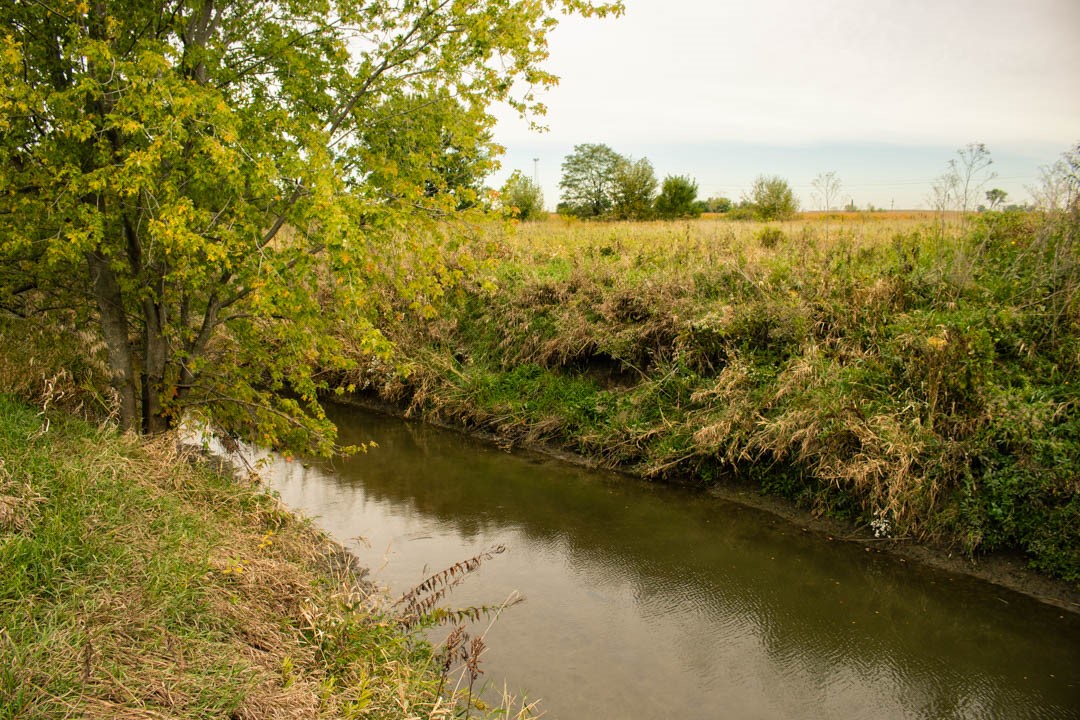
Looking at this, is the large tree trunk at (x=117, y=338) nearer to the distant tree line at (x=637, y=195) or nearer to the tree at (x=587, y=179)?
the distant tree line at (x=637, y=195)

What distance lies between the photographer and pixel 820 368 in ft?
28.6

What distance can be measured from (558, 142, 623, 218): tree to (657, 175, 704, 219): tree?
25.1ft

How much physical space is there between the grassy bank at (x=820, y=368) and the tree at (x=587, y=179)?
24796mm

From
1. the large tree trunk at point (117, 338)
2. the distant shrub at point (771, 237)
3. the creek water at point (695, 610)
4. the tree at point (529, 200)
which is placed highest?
the tree at point (529, 200)

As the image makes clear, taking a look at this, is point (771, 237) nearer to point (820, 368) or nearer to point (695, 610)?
point (820, 368)

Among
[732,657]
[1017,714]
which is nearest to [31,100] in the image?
[732,657]

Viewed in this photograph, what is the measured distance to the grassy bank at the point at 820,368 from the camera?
711cm

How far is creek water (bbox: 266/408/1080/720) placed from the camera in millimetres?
5270

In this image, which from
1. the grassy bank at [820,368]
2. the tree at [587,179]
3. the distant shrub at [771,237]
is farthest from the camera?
the tree at [587,179]

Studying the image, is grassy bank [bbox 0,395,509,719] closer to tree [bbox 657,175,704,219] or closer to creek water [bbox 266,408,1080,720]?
creek water [bbox 266,408,1080,720]

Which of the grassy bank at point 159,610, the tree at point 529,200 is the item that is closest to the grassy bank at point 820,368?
the grassy bank at point 159,610

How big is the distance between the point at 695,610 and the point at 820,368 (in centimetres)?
376

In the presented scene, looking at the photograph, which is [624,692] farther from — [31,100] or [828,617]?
[31,100]

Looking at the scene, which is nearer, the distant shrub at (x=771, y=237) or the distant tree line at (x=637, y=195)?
the distant shrub at (x=771, y=237)
